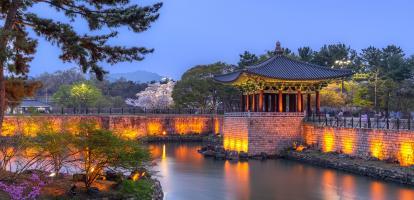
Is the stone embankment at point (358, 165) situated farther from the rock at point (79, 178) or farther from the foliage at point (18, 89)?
the foliage at point (18, 89)

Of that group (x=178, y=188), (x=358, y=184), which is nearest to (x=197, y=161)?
(x=178, y=188)

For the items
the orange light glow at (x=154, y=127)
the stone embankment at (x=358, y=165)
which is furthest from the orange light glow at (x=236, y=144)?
the orange light glow at (x=154, y=127)

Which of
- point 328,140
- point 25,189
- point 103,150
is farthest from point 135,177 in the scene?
point 328,140

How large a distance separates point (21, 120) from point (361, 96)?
36.4 meters

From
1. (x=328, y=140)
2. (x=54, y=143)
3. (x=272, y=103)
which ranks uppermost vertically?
(x=272, y=103)

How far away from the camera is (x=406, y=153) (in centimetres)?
2717

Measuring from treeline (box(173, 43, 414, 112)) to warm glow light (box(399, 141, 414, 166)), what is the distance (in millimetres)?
22814

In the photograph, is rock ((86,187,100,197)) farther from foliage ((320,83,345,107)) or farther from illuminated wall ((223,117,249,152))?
foliage ((320,83,345,107))

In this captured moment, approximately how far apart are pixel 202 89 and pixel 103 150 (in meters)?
42.9

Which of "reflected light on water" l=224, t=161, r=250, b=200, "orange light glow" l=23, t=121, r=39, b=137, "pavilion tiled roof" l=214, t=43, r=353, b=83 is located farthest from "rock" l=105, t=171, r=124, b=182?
"pavilion tiled roof" l=214, t=43, r=353, b=83

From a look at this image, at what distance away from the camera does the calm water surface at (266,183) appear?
23594mm

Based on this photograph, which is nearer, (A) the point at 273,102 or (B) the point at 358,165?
(B) the point at 358,165

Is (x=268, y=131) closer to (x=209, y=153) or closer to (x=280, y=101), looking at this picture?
(x=280, y=101)

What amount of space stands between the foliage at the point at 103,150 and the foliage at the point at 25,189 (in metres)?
1.92
